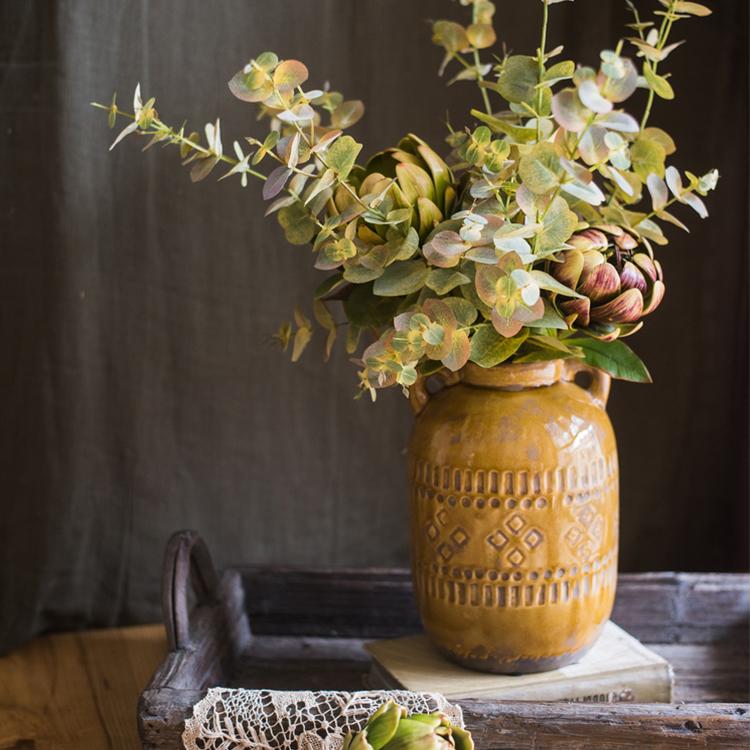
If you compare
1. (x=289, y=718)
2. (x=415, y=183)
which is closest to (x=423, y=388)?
(x=415, y=183)

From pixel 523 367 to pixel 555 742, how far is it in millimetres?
290

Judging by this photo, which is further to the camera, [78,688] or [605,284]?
[78,688]

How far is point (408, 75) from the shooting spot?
1150 mm

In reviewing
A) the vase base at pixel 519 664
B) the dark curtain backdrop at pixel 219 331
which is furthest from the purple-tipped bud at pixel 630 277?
the dark curtain backdrop at pixel 219 331

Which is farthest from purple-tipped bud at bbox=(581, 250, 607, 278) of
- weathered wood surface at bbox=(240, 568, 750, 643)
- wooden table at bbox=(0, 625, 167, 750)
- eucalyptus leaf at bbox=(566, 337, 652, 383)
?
wooden table at bbox=(0, 625, 167, 750)

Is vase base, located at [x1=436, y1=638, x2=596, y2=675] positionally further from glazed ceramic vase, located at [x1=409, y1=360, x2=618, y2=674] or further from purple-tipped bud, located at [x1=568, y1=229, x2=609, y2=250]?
purple-tipped bud, located at [x1=568, y1=229, x2=609, y2=250]

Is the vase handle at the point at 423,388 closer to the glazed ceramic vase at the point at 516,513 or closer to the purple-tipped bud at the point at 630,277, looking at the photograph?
the glazed ceramic vase at the point at 516,513

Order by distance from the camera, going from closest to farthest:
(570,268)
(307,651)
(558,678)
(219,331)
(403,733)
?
1. (403,733)
2. (570,268)
3. (558,678)
4. (307,651)
5. (219,331)

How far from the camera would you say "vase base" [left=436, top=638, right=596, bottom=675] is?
2.79ft

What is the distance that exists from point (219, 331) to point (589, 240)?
1.81 ft

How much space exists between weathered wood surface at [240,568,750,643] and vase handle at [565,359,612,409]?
26 centimetres

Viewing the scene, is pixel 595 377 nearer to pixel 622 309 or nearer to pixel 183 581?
pixel 622 309

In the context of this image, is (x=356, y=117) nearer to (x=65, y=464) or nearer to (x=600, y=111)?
(x=600, y=111)

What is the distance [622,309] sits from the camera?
0.76 meters
